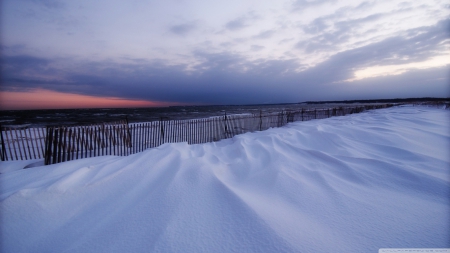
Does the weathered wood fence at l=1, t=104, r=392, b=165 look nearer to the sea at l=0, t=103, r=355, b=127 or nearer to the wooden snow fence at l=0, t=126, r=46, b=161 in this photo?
the wooden snow fence at l=0, t=126, r=46, b=161

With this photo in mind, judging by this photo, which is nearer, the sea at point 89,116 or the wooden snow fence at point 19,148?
the wooden snow fence at point 19,148

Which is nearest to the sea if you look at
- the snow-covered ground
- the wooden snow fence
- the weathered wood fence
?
the weathered wood fence

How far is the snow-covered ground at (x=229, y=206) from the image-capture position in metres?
2.03

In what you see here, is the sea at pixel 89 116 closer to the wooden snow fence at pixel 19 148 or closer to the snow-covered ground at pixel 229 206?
the wooden snow fence at pixel 19 148

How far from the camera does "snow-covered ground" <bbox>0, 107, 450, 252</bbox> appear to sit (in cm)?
203

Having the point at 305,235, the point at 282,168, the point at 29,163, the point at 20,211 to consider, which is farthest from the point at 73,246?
the point at 29,163

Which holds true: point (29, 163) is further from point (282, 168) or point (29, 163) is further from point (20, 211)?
point (282, 168)

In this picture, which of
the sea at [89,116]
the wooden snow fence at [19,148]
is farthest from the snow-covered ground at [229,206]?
the wooden snow fence at [19,148]

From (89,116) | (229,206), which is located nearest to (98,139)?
(229,206)

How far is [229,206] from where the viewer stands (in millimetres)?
2602

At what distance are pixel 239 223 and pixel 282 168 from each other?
6.92ft

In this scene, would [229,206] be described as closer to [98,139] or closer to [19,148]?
[98,139]

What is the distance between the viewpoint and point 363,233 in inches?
84.1

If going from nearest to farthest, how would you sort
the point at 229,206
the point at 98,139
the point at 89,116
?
the point at 229,206 < the point at 98,139 < the point at 89,116
